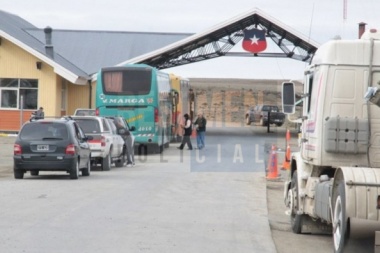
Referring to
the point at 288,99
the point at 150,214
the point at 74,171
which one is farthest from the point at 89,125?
the point at 288,99

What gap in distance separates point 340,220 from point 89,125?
19.3m

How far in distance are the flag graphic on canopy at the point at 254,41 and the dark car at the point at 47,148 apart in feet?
103

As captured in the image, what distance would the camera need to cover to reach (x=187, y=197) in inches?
765

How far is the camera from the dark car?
2320 centimetres

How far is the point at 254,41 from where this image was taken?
5409 cm

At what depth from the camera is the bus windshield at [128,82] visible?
128 ft

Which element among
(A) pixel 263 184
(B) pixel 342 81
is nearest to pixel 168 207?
(B) pixel 342 81

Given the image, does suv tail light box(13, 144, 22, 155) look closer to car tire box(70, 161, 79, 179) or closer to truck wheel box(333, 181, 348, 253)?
car tire box(70, 161, 79, 179)

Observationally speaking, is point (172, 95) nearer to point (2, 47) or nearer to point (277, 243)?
point (2, 47)

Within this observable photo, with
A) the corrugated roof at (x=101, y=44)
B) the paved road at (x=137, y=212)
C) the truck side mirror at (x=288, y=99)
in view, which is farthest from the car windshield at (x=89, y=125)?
the corrugated roof at (x=101, y=44)

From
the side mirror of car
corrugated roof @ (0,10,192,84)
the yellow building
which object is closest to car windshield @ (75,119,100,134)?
the side mirror of car

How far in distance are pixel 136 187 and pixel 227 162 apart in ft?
40.9

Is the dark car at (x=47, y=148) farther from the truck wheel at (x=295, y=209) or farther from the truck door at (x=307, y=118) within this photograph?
the truck door at (x=307, y=118)

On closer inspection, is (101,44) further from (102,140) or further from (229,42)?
(102,140)
